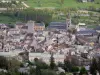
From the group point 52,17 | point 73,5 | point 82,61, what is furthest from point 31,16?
point 82,61

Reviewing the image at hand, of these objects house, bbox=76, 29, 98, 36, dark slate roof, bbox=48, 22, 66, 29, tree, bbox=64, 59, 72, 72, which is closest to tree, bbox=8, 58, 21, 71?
tree, bbox=64, 59, 72, 72

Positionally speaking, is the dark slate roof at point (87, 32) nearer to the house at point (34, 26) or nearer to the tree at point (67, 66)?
the house at point (34, 26)

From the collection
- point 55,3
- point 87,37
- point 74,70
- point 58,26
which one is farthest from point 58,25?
point 74,70

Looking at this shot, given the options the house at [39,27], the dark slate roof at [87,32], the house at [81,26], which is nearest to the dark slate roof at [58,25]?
the house at [39,27]

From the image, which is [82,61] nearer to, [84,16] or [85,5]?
[84,16]

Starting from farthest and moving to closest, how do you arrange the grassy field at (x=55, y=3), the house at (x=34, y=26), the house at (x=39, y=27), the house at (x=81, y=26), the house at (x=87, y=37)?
the grassy field at (x=55, y=3)
the house at (x=81, y=26)
the house at (x=39, y=27)
the house at (x=34, y=26)
the house at (x=87, y=37)

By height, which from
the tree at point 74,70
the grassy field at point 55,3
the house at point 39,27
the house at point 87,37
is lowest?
the house at point 87,37

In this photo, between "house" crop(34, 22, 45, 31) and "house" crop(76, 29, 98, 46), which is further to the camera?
"house" crop(34, 22, 45, 31)

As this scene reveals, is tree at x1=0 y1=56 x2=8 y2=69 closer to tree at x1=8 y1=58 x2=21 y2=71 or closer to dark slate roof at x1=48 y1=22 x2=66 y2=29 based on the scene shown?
tree at x1=8 y1=58 x2=21 y2=71

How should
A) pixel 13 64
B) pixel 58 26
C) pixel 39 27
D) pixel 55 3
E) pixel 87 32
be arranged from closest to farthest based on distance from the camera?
pixel 13 64 < pixel 87 32 < pixel 39 27 < pixel 58 26 < pixel 55 3

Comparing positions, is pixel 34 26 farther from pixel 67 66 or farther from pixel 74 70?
pixel 74 70

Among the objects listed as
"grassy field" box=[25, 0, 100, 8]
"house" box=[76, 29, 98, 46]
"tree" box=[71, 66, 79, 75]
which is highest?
"grassy field" box=[25, 0, 100, 8]
